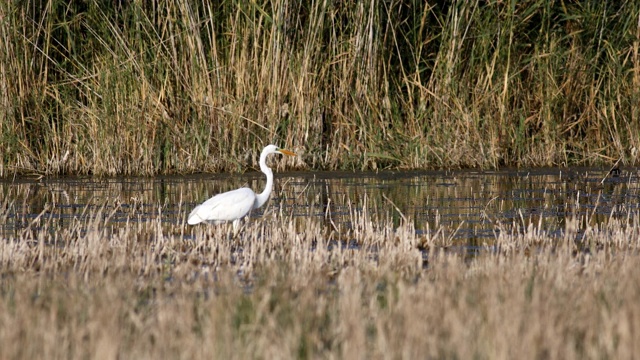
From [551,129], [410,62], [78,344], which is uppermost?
[410,62]

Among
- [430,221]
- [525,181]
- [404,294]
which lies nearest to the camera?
[404,294]

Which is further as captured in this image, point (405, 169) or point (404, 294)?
point (405, 169)

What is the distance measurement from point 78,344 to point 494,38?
846 centimetres

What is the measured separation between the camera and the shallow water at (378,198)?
25.6 feet

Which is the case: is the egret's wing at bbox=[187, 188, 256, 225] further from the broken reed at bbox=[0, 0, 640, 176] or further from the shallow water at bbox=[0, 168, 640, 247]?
the broken reed at bbox=[0, 0, 640, 176]

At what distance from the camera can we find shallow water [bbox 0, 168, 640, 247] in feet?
25.6

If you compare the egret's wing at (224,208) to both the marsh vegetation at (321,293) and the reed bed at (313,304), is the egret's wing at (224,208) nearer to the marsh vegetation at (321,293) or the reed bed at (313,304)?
the marsh vegetation at (321,293)

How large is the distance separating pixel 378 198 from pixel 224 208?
2298 mm

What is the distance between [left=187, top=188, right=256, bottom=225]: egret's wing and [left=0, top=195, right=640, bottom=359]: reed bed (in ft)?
2.94

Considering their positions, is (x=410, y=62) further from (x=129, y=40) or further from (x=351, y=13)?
(x=129, y=40)

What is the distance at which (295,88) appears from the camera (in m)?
10.8

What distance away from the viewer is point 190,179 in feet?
34.2

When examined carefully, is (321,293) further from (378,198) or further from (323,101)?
(323,101)

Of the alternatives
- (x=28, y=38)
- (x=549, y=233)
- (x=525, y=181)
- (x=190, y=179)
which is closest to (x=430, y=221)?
(x=549, y=233)
